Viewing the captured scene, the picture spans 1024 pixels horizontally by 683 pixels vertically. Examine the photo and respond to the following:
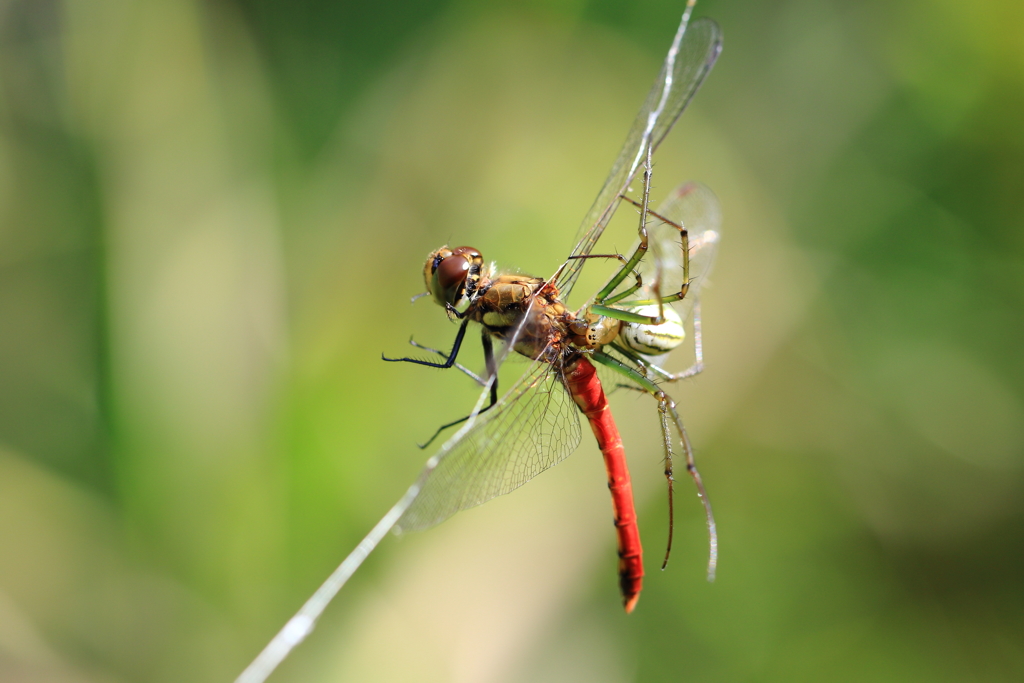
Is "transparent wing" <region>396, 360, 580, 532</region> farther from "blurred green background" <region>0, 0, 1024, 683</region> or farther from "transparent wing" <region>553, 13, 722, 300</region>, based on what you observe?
"blurred green background" <region>0, 0, 1024, 683</region>

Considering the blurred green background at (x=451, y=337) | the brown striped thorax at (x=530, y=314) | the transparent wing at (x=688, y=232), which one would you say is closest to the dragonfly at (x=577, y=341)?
the brown striped thorax at (x=530, y=314)

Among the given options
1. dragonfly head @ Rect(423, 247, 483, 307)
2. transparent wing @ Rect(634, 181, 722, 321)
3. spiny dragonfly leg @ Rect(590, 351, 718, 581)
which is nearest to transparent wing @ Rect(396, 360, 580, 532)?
spiny dragonfly leg @ Rect(590, 351, 718, 581)

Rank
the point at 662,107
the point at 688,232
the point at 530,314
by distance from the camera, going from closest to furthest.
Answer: the point at 662,107 → the point at 530,314 → the point at 688,232

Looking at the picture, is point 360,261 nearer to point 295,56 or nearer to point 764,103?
point 295,56

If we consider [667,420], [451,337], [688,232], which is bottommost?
[451,337]

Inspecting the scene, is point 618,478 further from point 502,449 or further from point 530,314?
point 530,314

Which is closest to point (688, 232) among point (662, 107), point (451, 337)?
point (662, 107)

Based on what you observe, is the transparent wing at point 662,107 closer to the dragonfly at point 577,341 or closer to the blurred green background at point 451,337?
the dragonfly at point 577,341
